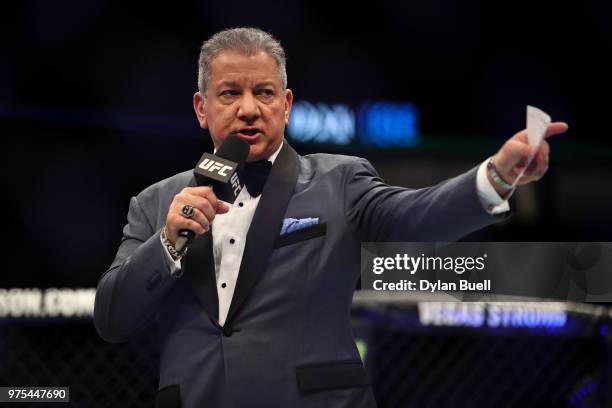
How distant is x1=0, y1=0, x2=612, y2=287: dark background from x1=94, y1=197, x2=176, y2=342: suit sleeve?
3.14 meters

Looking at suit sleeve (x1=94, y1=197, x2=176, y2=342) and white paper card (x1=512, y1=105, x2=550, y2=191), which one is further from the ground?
white paper card (x1=512, y1=105, x2=550, y2=191)

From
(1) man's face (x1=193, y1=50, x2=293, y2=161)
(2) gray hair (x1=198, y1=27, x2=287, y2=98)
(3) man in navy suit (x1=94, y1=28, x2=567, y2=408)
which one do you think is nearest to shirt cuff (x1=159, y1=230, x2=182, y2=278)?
(3) man in navy suit (x1=94, y1=28, x2=567, y2=408)

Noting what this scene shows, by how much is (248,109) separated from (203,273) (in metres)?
0.27

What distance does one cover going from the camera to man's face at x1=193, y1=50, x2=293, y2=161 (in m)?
1.30

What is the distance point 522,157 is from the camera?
975 millimetres

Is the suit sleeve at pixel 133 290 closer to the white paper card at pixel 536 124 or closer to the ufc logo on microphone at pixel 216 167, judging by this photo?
the ufc logo on microphone at pixel 216 167

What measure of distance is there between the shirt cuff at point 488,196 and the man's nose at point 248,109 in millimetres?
411

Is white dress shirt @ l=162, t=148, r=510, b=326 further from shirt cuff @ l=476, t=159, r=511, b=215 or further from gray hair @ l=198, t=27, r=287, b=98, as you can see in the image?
shirt cuff @ l=476, t=159, r=511, b=215

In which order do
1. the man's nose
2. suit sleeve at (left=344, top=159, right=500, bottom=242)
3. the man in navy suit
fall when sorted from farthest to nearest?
the man's nose, the man in navy suit, suit sleeve at (left=344, top=159, right=500, bottom=242)

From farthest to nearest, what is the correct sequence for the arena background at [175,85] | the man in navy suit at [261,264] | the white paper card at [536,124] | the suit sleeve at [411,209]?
the arena background at [175,85] < the man in navy suit at [261,264] < the suit sleeve at [411,209] < the white paper card at [536,124]

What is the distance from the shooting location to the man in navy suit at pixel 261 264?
1.18 m

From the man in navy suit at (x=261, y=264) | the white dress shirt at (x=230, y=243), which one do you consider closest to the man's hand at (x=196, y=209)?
the man in navy suit at (x=261, y=264)

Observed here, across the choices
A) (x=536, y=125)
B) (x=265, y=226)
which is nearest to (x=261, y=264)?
(x=265, y=226)

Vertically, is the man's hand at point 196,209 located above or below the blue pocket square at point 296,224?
above
